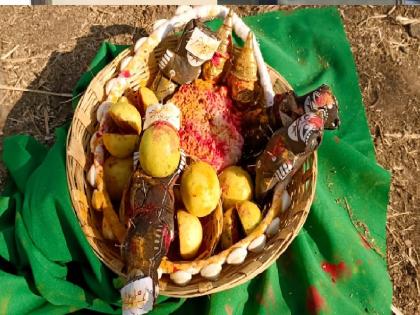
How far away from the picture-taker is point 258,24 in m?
2.04

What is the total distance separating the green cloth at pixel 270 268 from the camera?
4.67 feet

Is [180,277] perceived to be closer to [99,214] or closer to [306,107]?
[99,214]

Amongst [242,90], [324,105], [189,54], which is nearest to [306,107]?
[324,105]

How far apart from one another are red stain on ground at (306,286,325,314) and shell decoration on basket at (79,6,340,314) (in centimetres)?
27

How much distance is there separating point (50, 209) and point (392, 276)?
1035mm

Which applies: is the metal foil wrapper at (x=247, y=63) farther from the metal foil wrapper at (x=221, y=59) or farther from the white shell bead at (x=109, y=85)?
the white shell bead at (x=109, y=85)

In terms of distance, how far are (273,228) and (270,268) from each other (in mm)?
214

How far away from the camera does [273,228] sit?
4.29ft

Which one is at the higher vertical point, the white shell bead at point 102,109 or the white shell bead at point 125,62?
the white shell bead at point 125,62

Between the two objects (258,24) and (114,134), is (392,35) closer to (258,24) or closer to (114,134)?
(258,24)

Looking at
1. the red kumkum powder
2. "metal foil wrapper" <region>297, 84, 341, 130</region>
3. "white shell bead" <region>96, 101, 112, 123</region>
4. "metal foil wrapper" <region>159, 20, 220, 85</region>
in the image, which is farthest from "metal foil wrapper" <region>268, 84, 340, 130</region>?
"white shell bead" <region>96, 101, 112, 123</region>

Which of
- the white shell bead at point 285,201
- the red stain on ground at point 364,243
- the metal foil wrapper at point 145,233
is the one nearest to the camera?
the metal foil wrapper at point 145,233

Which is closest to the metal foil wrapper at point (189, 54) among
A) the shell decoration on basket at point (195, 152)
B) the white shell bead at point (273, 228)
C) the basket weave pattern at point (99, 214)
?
the shell decoration on basket at point (195, 152)

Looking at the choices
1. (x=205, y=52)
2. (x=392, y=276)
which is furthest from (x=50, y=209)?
(x=392, y=276)
